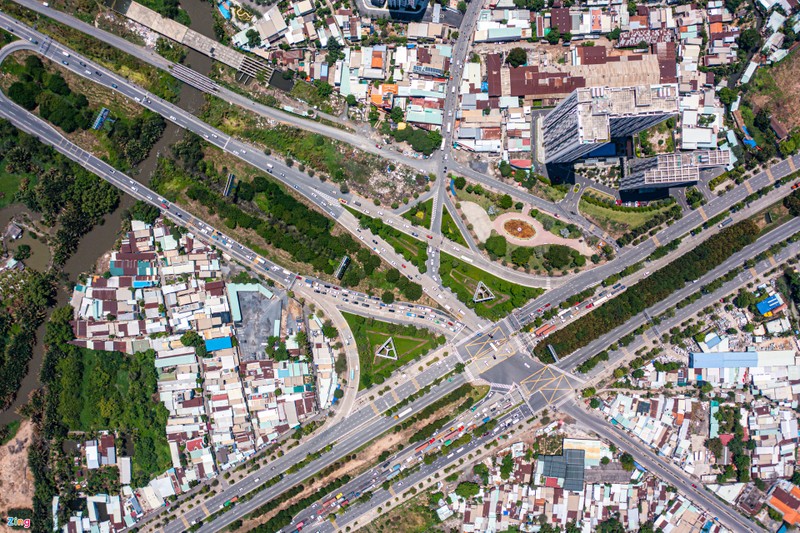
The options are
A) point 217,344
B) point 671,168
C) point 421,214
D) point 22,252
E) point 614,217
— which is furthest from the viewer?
point 614,217

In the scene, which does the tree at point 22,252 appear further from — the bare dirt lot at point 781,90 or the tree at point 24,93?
the bare dirt lot at point 781,90

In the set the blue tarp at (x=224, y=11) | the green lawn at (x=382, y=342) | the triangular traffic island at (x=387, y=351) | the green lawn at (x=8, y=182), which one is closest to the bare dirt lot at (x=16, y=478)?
the green lawn at (x=8, y=182)

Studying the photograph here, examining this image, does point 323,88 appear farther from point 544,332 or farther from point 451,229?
point 544,332

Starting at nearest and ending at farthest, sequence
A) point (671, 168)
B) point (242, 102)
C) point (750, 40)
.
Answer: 1. point (671, 168)
2. point (750, 40)
3. point (242, 102)

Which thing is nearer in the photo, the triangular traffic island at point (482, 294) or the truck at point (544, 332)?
the triangular traffic island at point (482, 294)

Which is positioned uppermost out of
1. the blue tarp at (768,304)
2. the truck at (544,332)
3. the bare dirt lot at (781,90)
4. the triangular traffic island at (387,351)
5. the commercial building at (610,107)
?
the bare dirt lot at (781,90)

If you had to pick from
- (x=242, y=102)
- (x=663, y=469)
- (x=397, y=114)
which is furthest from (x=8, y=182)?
(x=663, y=469)

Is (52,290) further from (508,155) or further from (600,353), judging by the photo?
(600,353)
